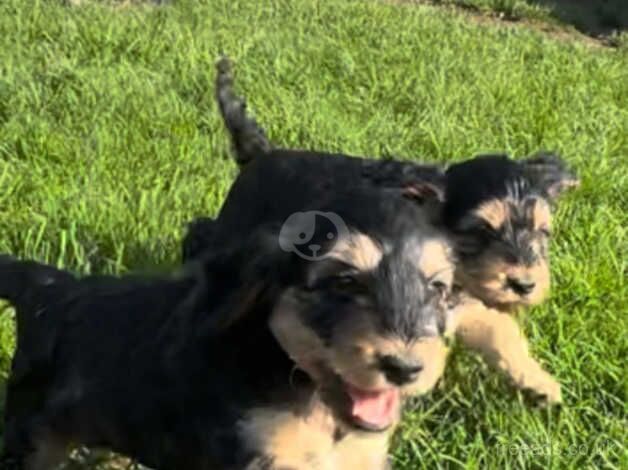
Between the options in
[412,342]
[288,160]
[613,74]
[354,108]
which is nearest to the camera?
[412,342]

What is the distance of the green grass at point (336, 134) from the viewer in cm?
365

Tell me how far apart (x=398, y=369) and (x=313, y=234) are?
335 millimetres

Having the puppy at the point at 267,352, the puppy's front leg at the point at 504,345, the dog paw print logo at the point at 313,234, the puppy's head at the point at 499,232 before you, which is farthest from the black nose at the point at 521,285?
the dog paw print logo at the point at 313,234

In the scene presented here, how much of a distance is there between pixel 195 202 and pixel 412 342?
7.87 ft

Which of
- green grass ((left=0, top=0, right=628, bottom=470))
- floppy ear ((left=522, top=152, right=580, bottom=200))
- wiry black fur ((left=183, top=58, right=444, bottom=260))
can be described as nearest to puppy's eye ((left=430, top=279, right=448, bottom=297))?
wiry black fur ((left=183, top=58, right=444, bottom=260))

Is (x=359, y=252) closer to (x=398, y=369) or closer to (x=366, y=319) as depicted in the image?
(x=366, y=319)

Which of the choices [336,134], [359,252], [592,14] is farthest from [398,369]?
[592,14]

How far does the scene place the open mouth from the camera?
2.51m

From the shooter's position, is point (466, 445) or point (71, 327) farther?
point (466, 445)

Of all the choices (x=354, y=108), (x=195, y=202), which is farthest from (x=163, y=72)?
(x=195, y=202)

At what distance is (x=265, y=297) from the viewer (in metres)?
2.52

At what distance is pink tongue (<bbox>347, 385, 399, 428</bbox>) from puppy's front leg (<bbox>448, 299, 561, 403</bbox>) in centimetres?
111

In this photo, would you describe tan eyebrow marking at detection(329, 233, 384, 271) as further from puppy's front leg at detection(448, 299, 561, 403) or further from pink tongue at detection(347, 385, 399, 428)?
puppy's front leg at detection(448, 299, 561, 403)

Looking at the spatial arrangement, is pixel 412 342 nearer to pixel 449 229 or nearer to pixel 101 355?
pixel 101 355
